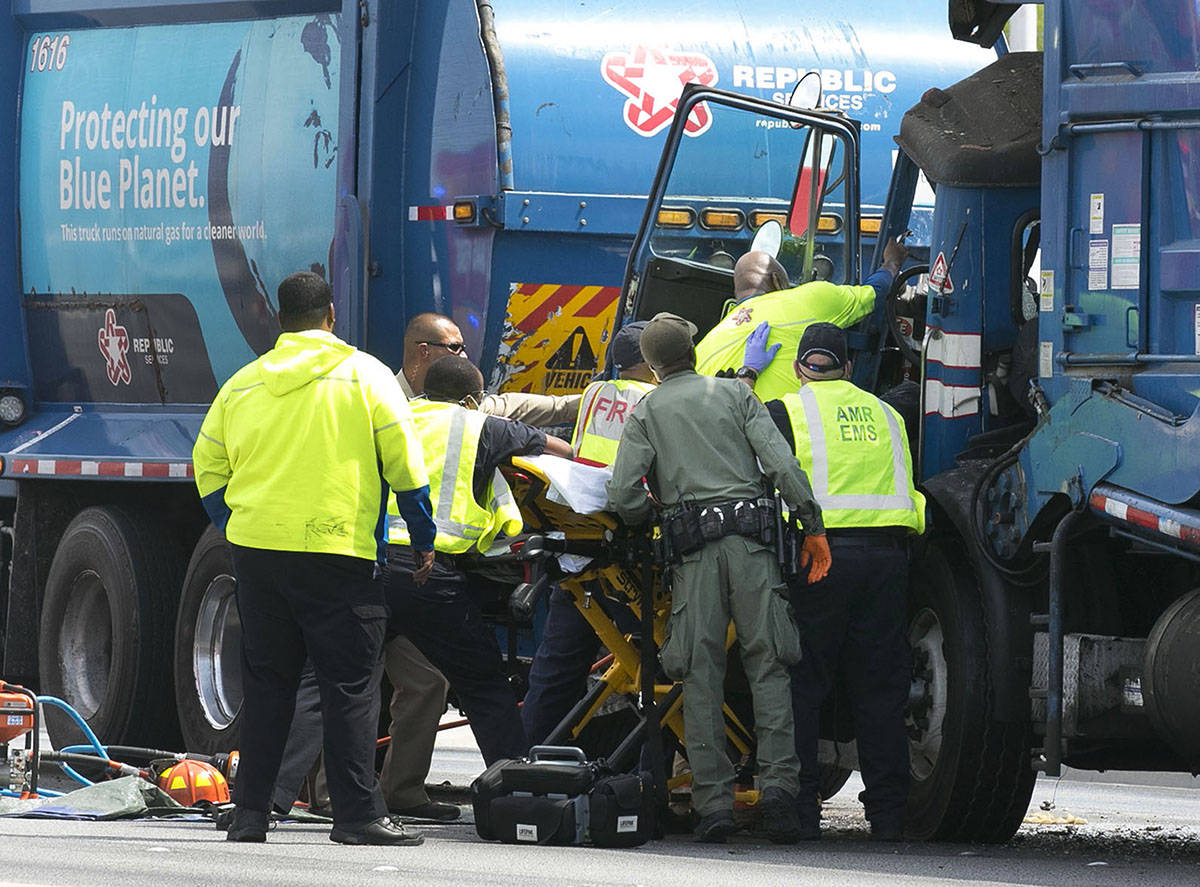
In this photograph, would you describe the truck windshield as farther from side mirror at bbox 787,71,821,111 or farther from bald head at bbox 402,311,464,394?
bald head at bbox 402,311,464,394

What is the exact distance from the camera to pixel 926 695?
27.9ft

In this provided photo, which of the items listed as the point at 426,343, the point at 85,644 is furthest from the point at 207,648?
the point at 426,343

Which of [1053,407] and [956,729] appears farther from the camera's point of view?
[956,729]

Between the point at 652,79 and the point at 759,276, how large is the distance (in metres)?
1.13

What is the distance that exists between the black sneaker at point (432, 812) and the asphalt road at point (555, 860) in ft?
0.31

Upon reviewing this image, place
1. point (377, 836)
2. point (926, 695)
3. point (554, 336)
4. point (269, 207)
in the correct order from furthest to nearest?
point (269, 207)
point (554, 336)
point (926, 695)
point (377, 836)

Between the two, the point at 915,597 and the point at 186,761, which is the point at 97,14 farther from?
the point at 915,597

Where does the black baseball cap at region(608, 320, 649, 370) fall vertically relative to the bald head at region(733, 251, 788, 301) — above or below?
below

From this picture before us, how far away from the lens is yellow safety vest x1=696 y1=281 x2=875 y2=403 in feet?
29.3

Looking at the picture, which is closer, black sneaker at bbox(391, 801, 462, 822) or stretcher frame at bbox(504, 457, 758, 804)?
stretcher frame at bbox(504, 457, 758, 804)

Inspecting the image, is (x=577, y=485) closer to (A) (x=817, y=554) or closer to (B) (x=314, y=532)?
(A) (x=817, y=554)

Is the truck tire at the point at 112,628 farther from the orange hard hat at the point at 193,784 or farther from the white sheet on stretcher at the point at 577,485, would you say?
the white sheet on stretcher at the point at 577,485

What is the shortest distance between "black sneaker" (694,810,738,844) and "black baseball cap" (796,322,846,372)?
1.56 metres

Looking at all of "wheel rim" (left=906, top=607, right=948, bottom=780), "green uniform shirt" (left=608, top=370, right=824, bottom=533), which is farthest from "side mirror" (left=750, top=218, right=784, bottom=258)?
"wheel rim" (left=906, top=607, right=948, bottom=780)
